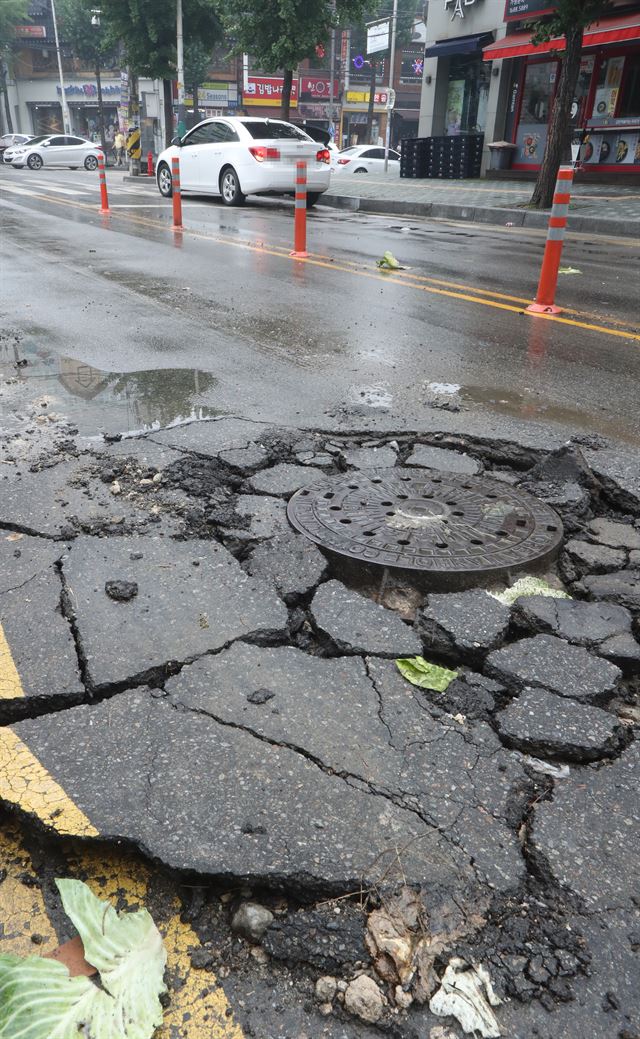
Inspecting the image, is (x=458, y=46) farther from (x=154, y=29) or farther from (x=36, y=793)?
(x=36, y=793)

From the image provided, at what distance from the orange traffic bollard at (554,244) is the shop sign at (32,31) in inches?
2596

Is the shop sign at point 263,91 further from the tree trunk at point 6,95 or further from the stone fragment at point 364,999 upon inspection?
the stone fragment at point 364,999

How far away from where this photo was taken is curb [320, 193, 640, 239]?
14.0 metres

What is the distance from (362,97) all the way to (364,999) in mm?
68554

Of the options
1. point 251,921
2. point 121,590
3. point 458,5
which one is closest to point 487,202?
point 458,5

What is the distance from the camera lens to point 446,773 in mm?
1980

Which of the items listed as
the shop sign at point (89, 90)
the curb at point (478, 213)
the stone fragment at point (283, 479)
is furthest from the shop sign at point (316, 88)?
the stone fragment at point (283, 479)

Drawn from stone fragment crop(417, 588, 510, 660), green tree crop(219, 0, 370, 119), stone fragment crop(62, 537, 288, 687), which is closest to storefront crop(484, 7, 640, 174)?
green tree crop(219, 0, 370, 119)

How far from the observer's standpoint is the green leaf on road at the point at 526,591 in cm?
277

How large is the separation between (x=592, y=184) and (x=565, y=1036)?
892 inches

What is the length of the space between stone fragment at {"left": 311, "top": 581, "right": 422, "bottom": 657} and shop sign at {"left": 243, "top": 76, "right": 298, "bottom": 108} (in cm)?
6105

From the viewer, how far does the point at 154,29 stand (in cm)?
3134

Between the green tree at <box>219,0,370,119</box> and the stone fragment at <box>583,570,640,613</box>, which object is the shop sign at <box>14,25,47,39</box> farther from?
the stone fragment at <box>583,570,640,613</box>

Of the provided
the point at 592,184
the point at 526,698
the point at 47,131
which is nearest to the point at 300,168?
the point at 526,698
